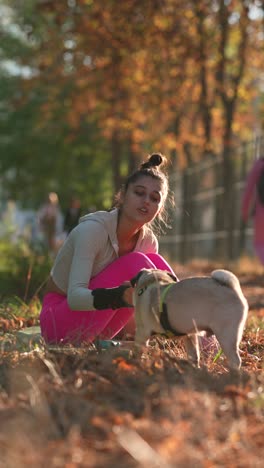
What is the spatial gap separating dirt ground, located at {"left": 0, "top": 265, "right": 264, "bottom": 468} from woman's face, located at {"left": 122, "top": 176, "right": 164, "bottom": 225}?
1074 millimetres

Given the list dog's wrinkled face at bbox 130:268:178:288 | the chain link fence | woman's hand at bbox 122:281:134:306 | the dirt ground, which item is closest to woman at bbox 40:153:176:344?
woman's hand at bbox 122:281:134:306

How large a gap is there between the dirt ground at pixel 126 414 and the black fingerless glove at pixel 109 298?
329 millimetres

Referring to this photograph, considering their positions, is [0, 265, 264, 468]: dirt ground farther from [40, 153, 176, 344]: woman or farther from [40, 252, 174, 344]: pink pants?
[40, 252, 174, 344]: pink pants

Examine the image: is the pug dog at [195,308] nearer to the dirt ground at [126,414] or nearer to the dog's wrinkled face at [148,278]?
the dog's wrinkled face at [148,278]

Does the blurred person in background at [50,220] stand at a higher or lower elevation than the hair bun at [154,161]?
lower

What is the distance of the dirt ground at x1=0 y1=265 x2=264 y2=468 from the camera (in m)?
3.29

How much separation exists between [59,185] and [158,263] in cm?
3952

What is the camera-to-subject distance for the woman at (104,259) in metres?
5.87

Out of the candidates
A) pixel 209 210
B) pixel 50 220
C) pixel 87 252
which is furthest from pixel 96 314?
pixel 209 210

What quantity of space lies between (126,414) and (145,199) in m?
2.38

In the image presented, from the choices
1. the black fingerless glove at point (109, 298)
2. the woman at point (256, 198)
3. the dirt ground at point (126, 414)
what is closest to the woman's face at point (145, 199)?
the black fingerless glove at point (109, 298)

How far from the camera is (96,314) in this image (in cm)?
621

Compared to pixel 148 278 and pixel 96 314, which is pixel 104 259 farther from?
pixel 148 278

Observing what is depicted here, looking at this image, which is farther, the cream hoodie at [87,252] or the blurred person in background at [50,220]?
the blurred person in background at [50,220]
